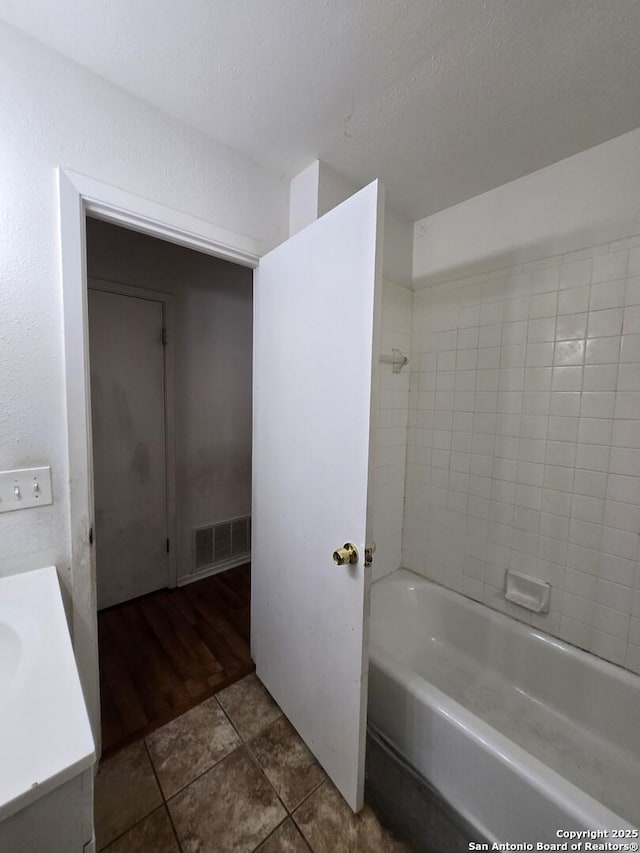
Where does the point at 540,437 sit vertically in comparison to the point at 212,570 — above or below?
above

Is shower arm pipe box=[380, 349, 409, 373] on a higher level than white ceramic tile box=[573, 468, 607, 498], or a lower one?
higher

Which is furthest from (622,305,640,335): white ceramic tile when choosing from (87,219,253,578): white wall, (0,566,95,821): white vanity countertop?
(87,219,253,578): white wall

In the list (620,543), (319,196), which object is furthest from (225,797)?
(319,196)

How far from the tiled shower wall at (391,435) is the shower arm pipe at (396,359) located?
3 cm

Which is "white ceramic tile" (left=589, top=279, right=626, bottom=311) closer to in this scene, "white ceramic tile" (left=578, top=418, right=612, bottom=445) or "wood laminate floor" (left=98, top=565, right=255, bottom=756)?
"white ceramic tile" (left=578, top=418, right=612, bottom=445)

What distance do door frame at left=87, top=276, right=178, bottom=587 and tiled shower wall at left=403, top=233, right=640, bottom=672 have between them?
153cm

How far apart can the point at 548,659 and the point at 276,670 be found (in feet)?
3.84

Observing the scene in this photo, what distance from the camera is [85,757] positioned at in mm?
500

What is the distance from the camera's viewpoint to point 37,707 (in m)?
0.58

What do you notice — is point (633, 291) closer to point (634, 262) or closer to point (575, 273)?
point (634, 262)

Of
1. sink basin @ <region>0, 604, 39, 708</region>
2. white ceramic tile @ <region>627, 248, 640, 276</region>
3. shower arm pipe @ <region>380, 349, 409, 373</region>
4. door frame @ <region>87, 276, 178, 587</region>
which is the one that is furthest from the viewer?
door frame @ <region>87, 276, 178, 587</region>

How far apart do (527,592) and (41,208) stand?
7.56 ft

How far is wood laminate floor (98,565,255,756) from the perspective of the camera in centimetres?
141

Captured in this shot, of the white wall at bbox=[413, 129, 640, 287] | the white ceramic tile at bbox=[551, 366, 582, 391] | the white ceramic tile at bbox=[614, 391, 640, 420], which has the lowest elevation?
the white ceramic tile at bbox=[614, 391, 640, 420]
